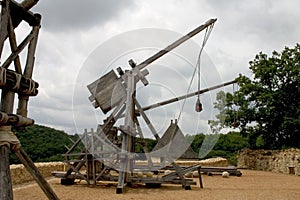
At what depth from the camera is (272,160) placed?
20203 millimetres

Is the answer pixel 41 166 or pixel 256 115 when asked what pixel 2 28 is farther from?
pixel 256 115

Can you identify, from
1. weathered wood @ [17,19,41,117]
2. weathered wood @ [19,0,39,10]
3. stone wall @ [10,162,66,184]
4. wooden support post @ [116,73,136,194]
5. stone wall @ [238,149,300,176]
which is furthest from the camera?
stone wall @ [238,149,300,176]

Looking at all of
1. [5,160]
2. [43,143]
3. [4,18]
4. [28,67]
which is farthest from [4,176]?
[43,143]

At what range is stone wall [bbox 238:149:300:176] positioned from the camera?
57.1 feet

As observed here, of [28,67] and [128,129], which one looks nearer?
[28,67]

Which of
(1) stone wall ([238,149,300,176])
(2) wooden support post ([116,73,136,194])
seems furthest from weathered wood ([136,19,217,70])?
(1) stone wall ([238,149,300,176])

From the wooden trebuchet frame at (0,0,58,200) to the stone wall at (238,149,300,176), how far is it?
53.2 feet

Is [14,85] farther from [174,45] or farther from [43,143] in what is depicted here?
[43,143]

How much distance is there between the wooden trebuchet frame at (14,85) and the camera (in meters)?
3.23

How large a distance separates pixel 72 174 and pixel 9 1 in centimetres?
753

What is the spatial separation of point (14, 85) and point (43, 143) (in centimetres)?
1732

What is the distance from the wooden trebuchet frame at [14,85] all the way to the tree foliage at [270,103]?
55.5 feet

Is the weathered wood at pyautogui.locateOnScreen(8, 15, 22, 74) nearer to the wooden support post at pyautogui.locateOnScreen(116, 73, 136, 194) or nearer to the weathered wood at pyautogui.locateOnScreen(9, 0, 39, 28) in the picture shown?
the weathered wood at pyautogui.locateOnScreen(9, 0, 39, 28)

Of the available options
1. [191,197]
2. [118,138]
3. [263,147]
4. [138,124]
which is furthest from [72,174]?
[263,147]
